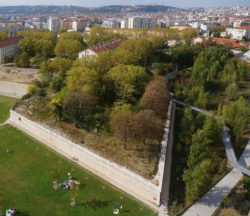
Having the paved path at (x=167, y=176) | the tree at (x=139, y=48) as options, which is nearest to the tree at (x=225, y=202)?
the paved path at (x=167, y=176)

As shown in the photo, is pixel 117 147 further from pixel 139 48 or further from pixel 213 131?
pixel 139 48

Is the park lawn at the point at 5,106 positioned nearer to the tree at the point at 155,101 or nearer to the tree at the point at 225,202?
the tree at the point at 155,101

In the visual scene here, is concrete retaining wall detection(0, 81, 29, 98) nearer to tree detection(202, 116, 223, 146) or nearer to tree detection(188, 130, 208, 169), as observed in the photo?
tree detection(202, 116, 223, 146)

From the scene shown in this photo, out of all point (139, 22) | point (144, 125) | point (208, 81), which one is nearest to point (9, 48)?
point (208, 81)

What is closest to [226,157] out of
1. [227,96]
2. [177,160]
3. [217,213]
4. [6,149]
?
[177,160]

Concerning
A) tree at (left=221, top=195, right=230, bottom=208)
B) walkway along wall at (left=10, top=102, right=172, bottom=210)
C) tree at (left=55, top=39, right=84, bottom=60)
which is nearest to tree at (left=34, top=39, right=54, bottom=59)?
tree at (left=55, top=39, right=84, bottom=60)

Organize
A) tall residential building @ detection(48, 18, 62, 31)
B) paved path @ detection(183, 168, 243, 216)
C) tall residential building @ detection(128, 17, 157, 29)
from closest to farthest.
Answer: paved path @ detection(183, 168, 243, 216) → tall residential building @ detection(48, 18, 62, 31) → tall residential building @ detection(128, 17, 157, 29)

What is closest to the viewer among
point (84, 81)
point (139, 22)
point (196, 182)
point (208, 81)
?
point (196, 182)
